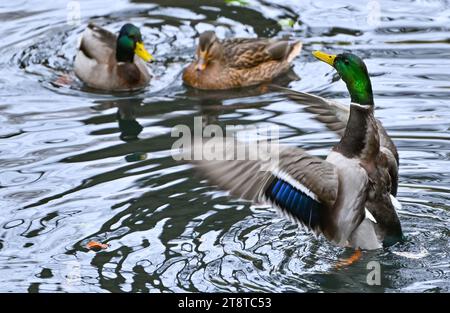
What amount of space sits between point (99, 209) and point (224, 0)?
18.0 feet

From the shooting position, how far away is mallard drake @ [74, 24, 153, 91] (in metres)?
11.4

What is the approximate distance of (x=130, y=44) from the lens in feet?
38.0

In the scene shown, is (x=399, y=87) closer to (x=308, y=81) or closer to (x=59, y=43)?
(x=308, y=81)

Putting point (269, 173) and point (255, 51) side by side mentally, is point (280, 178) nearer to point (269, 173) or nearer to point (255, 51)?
point (269, 173)

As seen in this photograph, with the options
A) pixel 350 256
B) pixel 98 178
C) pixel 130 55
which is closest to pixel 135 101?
pixel 130 55

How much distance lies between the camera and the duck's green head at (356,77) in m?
7.41

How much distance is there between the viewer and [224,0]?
13.2 m

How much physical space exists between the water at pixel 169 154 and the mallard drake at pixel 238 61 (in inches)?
8.1

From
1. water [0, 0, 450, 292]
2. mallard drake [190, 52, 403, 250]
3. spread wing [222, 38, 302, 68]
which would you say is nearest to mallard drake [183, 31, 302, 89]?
spread wing [222, 38, 302, 68]

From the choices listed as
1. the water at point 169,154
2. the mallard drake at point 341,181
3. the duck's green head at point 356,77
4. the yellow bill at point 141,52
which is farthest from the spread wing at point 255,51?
the duck's green head at point 356,77

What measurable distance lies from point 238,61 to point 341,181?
465cm

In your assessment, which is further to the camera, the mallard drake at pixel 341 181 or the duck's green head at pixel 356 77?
the duck's green head at pixel 356 77

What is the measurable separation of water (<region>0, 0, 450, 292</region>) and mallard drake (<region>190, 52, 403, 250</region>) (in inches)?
11.8

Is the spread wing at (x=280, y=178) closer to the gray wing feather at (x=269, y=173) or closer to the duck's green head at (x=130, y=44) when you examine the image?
the gray wing feather at (x=269, y=173)
